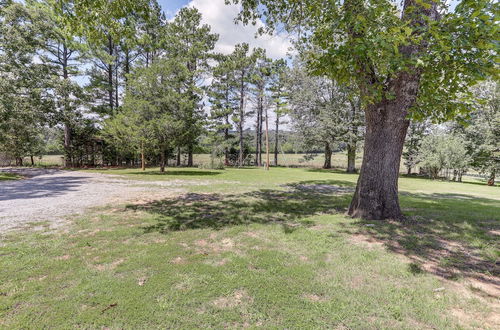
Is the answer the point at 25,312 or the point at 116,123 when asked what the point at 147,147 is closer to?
the point at 116,123

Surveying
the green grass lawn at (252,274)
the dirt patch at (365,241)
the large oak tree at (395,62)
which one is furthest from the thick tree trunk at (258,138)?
the dirt patch at (365,241)

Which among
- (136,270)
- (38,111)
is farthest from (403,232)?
(38,111)

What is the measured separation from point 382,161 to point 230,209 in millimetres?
4099

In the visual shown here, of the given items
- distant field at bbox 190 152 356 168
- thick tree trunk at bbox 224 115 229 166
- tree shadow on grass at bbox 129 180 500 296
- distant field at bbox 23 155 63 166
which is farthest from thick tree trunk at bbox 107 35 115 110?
tree shadow on grass at bbox 129 180 500 296

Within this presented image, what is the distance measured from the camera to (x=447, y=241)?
3.92 meters

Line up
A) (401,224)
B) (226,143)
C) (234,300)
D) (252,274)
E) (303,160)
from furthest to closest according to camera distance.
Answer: (303,160) < (226,143) < (401,224) < (252,274) < (234,300)

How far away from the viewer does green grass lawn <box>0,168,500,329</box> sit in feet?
6.89

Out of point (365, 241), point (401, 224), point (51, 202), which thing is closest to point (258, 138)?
point (51, 202)

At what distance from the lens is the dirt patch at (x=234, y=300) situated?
89.5 inches

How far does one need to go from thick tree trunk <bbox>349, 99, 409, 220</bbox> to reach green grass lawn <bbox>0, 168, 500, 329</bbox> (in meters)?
0.46

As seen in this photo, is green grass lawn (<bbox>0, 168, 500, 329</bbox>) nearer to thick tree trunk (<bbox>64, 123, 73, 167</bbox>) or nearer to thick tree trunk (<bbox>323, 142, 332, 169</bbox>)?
thick tree trunk (<bbox>64, 123, 73, 167</bbox>)

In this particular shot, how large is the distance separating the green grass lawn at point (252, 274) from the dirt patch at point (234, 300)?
0.4 inches

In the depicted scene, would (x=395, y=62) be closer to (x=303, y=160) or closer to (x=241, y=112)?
(x=303, y=160)

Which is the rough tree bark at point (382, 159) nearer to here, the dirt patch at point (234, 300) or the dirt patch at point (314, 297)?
the dirt patch at point (314, 297)
